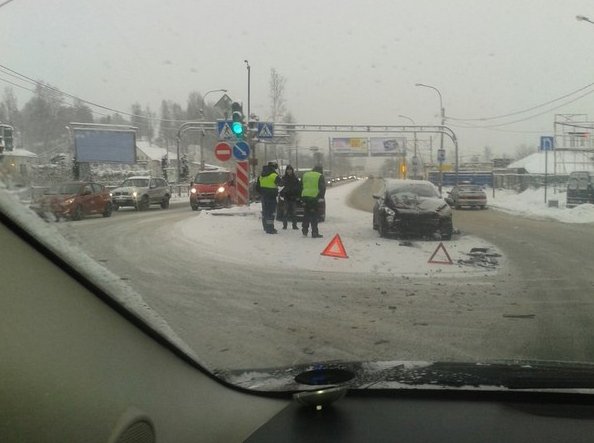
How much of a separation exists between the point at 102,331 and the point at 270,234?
41.4 feet

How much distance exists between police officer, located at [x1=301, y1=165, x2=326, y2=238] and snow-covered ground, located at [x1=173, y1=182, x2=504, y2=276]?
1.12 feet

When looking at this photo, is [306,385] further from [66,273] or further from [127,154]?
[127,154]

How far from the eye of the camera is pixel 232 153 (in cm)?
1836

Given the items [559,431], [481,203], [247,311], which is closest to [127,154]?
[247,311]

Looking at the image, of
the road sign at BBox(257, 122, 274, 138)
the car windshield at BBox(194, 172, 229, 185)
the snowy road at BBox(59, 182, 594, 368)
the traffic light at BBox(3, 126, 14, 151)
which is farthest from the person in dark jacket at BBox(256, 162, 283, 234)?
the car windshield at BBox(194, 172, 229, 185)

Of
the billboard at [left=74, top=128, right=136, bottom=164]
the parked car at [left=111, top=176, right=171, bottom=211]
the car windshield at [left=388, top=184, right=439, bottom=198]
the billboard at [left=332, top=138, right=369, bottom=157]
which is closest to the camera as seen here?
the billboard at [left=74, top=128, right=136, bottom=164]

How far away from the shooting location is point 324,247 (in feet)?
42.1

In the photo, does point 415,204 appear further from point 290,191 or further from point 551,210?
point 551,210

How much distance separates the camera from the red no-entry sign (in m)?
18.8

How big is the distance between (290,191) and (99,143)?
11058 millimetres

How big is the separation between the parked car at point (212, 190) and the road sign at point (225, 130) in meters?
10.4

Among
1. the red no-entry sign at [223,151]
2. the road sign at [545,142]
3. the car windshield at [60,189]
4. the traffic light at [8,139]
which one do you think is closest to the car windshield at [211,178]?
the red no-entry sign at [223,151]

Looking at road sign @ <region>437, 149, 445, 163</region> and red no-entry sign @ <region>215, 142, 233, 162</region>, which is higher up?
road sign @ <region>437, 149, 445, 163</region>

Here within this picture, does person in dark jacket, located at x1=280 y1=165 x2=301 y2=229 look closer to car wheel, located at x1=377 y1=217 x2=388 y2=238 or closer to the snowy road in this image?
the snowy road
